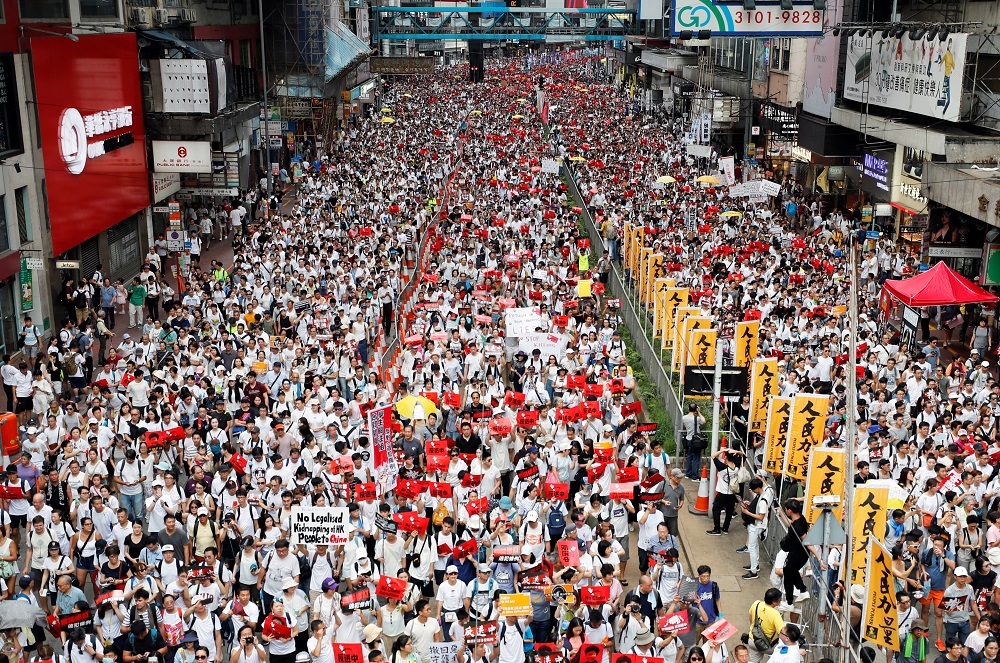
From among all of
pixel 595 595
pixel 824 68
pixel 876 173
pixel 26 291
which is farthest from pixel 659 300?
pixel 824 68

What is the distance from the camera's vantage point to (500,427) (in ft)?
A: 49.1

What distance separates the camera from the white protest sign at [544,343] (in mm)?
19219

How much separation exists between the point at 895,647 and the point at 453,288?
14893mm

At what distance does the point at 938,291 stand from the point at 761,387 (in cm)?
705

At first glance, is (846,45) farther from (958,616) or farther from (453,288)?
(958,616)

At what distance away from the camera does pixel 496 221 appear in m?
32.0

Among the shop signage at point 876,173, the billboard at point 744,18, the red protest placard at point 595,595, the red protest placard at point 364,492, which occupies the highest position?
the billboard at point 744,18

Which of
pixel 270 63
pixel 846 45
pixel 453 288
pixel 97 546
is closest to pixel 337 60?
pixel 270 63

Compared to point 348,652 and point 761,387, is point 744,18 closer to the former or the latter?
point 761,387

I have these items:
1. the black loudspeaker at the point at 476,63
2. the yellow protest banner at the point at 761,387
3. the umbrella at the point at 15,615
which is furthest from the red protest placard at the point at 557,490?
the black loudspeaker at the point at 476,63

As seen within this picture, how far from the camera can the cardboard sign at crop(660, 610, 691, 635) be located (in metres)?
10.2

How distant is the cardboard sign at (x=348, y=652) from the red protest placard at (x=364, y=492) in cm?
283

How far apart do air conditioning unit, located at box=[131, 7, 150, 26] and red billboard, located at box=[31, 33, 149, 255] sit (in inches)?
16.1

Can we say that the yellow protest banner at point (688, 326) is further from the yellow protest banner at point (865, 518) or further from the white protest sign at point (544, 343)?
the yellow protest banner at point (865, 518)
